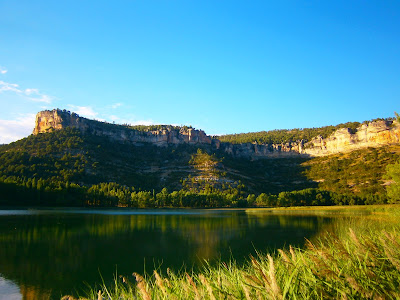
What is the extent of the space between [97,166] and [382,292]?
107 metres

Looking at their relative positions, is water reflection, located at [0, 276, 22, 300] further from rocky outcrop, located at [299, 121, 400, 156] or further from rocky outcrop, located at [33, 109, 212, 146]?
rocky outcrop, located at [299, 121, 400, 156]

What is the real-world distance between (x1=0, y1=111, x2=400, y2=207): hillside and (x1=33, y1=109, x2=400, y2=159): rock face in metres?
0.58

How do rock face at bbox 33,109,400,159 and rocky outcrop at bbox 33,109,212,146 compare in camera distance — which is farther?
rocky outcrop at bbox 33,109,212,146

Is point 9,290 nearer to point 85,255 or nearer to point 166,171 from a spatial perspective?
point 85,255

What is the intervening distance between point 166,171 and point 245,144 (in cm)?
4901

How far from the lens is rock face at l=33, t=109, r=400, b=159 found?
126 meters

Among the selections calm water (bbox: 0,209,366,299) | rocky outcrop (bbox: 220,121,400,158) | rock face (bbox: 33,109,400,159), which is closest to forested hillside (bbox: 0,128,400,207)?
rock face (bbox: 33,109,400,159)

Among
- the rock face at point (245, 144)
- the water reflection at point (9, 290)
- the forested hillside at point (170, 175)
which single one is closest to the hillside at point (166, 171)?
the forested hillside at point (170, 175)

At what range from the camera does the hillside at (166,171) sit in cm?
8012

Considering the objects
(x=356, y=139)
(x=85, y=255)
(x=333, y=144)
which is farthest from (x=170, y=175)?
(x=85, y=255)

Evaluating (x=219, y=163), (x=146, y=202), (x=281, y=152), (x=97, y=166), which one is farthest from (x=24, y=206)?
(x=281, y=152)

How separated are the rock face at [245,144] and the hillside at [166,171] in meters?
0.58

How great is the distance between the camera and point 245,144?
155875mm

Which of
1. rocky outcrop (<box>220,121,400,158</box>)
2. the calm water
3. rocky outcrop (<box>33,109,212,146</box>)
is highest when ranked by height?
rocky outcrop (<box>33,109,212,146</box>)
